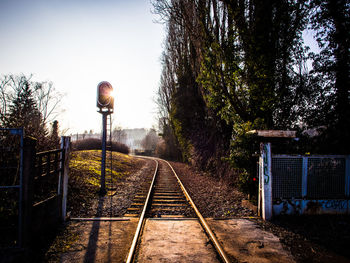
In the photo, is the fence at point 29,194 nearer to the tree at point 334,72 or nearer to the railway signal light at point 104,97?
the railway signal light at point 104,97

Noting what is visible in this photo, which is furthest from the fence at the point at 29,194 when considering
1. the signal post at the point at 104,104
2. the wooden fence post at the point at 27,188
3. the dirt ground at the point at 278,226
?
the signal post at the point at 104,104

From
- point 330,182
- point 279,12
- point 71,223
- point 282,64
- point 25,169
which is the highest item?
point 279,12

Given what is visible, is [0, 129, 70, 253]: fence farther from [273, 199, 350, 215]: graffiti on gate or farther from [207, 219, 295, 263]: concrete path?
[273, 199, 350, 215]: graffiti on gate

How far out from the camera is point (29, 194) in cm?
322

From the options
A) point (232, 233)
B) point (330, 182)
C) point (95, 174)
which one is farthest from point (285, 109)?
point (95, 174)

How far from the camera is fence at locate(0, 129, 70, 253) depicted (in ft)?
10.2

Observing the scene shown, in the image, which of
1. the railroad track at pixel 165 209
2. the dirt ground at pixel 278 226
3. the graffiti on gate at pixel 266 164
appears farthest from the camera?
the graffiti on gate at pixel 266 164

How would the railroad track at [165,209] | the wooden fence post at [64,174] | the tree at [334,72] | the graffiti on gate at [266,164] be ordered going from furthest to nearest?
1. the tree at [334,72]
2. the graffiti on gate at [266,164]
3. the wooden fence post at [64,174]
4. the railroad track at [165,209]

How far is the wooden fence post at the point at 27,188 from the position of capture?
3.12m

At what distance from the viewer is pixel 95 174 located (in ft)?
31.8

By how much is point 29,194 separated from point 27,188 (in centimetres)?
14

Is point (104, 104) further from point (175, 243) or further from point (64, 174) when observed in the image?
point (175, 243)

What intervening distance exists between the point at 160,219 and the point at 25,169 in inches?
129

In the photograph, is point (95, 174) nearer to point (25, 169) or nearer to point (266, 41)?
point (25, 169)
